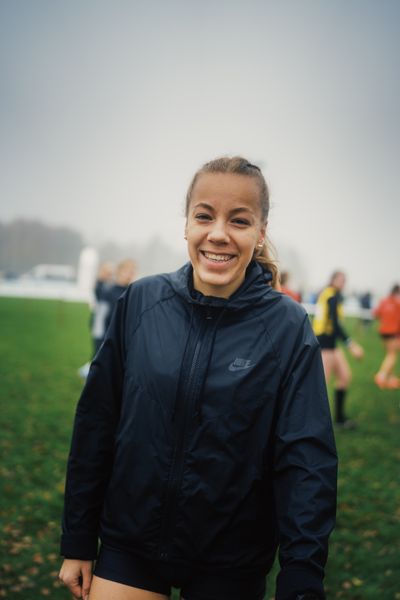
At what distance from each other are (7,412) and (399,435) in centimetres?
589

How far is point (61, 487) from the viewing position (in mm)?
5270

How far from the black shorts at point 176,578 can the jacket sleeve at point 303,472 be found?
217 millimetres

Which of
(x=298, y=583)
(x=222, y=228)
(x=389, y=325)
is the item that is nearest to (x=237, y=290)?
(x=222, y=228)

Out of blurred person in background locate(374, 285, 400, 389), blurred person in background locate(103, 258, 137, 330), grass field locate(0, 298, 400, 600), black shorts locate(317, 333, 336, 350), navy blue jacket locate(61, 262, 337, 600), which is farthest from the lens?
blurred person in background locate(374, 285, 400, 389)

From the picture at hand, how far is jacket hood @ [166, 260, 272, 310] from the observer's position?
6.35 ft

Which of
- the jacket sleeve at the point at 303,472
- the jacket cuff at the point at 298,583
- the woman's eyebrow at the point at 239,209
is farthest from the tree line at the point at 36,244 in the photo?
the jacket cuff at the point at 298,583

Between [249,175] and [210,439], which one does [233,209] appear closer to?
[249,175]

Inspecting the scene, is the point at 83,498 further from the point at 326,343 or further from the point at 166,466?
the point at 326,343

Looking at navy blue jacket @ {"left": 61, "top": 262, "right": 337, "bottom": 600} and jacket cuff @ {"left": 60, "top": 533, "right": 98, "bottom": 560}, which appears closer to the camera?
navy blue jacket @ {"left": 61, "top": 262, "right": 337, "bottom": 600}

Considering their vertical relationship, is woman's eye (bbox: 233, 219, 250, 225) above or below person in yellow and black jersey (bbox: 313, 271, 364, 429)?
above

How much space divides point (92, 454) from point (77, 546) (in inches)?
14.0

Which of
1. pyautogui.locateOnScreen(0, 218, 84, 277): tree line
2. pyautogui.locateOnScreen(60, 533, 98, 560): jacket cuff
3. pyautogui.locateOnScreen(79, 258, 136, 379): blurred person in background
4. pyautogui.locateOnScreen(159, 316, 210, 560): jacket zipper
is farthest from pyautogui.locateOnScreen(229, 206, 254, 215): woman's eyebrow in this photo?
pyautogui.locateOnScreen(0, 218, 84, 277): tree line

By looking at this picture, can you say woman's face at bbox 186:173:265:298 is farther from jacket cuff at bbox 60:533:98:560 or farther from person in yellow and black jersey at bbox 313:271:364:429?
person in yellow and black jersey at bbox 313:271:364:429

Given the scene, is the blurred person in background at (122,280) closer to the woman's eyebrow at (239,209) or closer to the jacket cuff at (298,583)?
the woman's eyebrow at (239,209)
